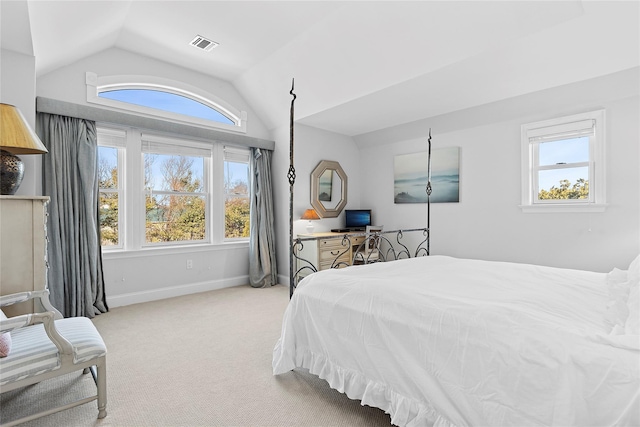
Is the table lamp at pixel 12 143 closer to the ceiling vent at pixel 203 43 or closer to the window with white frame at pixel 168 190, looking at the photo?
the window with white frame at pixel 168 190

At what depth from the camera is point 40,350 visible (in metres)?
1.66

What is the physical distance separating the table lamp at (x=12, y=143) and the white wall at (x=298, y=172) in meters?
2.98

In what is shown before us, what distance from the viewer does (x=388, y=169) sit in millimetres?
5355

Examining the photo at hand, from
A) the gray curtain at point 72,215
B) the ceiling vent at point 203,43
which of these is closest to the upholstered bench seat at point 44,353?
the gray curtain at point 72,215

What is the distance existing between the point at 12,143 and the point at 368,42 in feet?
9.73

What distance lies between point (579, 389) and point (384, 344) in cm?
77

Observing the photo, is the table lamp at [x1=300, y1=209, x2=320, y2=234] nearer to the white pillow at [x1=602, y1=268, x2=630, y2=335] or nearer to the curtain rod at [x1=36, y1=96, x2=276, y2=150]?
the curtain rod at [x1=36, y1=96, x2=276, y2=150]

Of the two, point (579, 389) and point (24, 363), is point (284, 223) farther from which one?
point (579, 389)

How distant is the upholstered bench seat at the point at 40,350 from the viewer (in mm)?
1560

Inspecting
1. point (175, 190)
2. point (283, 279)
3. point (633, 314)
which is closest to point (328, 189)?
point (283, 279)

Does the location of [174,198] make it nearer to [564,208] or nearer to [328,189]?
[328,189]

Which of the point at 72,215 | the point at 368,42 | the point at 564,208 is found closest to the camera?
the point at 368,42

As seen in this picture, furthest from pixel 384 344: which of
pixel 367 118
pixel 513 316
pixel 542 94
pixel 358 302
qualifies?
pixel 367 118

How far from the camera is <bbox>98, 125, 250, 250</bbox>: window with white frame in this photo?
396cm
